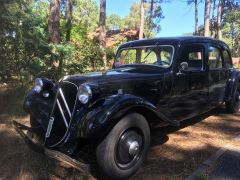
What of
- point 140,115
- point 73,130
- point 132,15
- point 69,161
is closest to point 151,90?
point 140,115

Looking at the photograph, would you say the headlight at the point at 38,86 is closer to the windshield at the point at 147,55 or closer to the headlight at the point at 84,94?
the headlight at the point at 84,94

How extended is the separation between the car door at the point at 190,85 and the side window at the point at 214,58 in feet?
0.94

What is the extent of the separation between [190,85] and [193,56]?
602mm

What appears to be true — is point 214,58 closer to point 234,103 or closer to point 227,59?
point 227,59

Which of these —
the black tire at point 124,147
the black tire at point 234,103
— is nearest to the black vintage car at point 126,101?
the black tire at point 124,147

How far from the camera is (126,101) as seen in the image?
394cm

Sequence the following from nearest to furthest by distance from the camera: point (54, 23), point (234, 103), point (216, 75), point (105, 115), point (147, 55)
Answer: point (105, 115) → point (147, 55) → point (216, 75) → point (234, 103) → point (54, 23)

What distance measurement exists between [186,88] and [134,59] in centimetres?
115

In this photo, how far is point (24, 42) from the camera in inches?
335

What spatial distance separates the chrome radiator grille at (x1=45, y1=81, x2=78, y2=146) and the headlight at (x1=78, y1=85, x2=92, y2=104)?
7.1 inches

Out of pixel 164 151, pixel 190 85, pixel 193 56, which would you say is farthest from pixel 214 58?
pixel 164 151

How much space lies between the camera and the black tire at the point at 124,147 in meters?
3.76

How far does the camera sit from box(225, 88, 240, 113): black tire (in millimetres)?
7449

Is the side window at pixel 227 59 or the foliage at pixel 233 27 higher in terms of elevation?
the foliage at pixel 233 27
